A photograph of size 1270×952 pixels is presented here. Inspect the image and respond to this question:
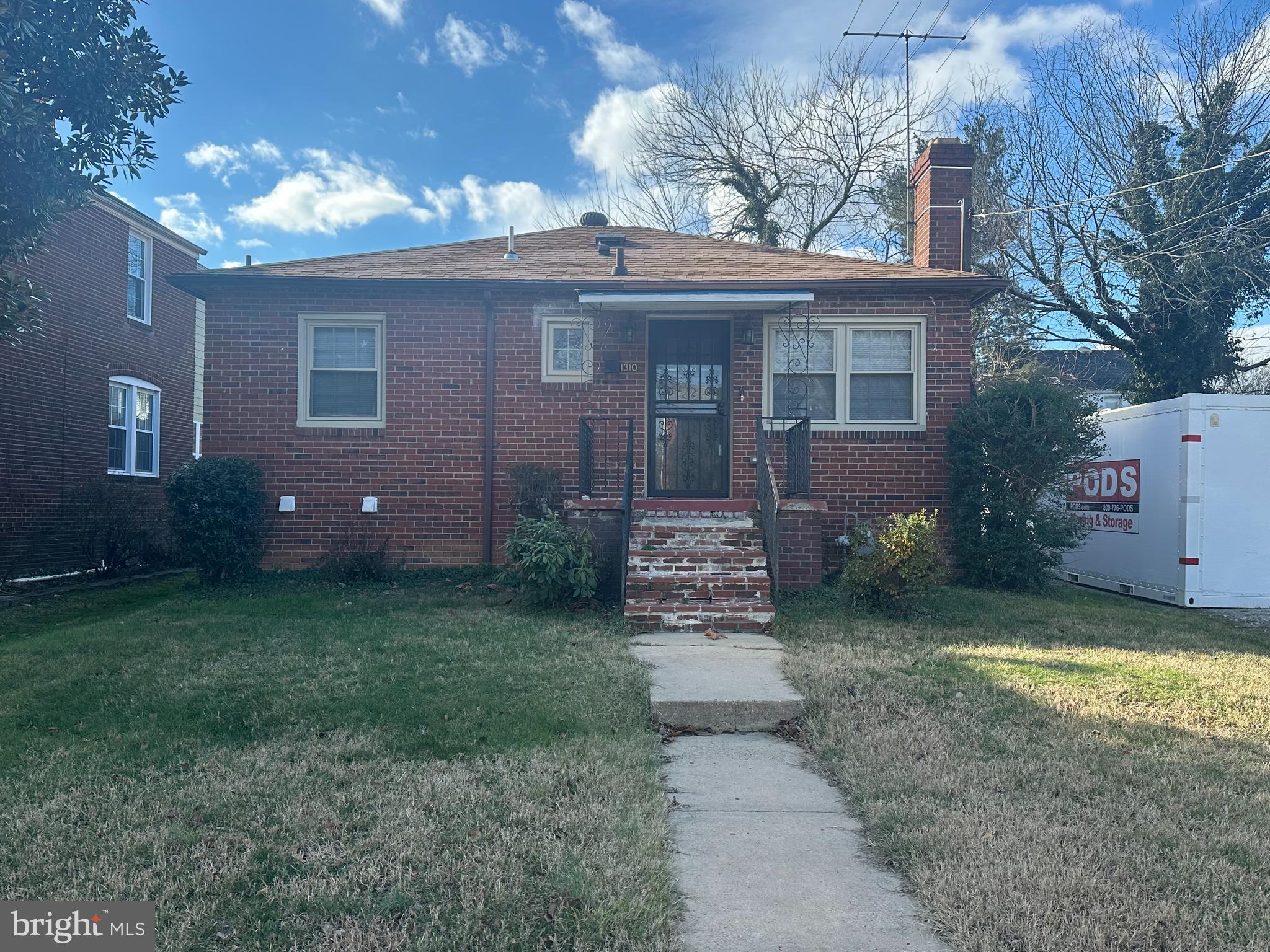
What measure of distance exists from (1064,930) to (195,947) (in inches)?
101

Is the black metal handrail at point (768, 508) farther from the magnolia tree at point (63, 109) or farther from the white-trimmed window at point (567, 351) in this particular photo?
the magnolia tree at point (63, 109)

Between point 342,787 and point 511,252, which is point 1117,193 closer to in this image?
point 511,252

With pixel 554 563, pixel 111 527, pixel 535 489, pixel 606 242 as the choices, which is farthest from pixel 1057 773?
pixel 111 527

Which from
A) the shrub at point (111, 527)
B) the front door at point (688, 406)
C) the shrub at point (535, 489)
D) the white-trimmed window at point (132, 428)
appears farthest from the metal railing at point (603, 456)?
the white-trimmed window at point (132, 428)

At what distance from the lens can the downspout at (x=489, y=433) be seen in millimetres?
10500

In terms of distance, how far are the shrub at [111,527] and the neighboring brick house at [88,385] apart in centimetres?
8

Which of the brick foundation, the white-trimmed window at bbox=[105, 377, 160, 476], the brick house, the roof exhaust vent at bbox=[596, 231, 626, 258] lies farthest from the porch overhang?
the white-trimmed window at bbox=[105, 377, 160, 476]

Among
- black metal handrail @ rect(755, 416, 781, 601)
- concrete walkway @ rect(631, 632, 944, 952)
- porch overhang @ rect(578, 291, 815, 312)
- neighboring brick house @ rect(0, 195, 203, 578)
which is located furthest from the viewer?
neighboring brick house @ rect(0, 195, 203, 578)

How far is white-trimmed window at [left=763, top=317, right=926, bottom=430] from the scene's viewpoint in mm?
10469

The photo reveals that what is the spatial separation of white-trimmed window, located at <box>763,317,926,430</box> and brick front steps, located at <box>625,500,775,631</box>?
7.29 ft

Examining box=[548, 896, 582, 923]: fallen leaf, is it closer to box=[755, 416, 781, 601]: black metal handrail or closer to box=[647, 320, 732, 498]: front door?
box=[755, 416, 781, 601]: black metal handrail

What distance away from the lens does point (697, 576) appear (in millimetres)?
7949

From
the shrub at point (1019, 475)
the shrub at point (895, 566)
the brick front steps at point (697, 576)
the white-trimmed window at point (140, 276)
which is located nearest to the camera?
the brick front steps at point (697, 576)

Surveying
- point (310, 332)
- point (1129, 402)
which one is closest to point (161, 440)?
point (310, 332)
